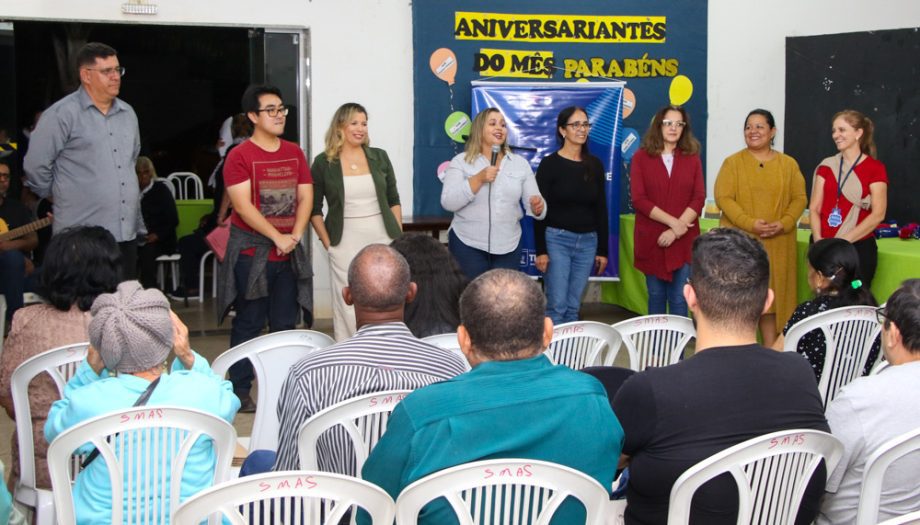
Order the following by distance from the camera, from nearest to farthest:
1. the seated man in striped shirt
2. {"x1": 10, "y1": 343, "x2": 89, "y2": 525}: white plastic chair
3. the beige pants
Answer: the seated man in striped shirt, {"x1": 10, "y1": 343, "x2": 89, "y2": 525}: white plastic chair, the beige pants

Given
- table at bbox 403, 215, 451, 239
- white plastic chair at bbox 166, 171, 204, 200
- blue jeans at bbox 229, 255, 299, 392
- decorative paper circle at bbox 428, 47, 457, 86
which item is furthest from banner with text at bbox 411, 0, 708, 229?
white plastic chair at bbox 166, 171, 204, 200

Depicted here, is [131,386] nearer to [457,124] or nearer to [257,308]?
[257,308]

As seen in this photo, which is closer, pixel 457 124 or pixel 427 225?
pixel 427 225

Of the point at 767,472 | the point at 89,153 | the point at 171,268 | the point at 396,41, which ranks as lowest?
the point at 171,268

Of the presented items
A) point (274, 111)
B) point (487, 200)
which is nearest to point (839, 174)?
point (487, 200)

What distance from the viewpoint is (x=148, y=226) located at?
800cm

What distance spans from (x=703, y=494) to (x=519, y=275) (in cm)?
61

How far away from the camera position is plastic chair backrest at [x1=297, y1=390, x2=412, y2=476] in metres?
2.37

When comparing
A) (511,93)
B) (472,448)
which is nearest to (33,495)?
(472,448)

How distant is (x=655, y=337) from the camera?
12.2ft

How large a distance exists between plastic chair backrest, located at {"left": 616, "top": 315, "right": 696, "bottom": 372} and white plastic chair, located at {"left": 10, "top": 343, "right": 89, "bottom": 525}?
1790 millimetres

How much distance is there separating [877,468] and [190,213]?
7424 millimetres

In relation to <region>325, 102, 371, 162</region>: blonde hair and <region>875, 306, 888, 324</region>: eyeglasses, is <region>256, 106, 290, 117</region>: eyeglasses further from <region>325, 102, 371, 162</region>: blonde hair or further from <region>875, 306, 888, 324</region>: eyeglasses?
<region>875, 306, 888, 324</region>: eyeglasses

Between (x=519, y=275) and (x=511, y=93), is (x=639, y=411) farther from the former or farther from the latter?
(x=511, y=93)
